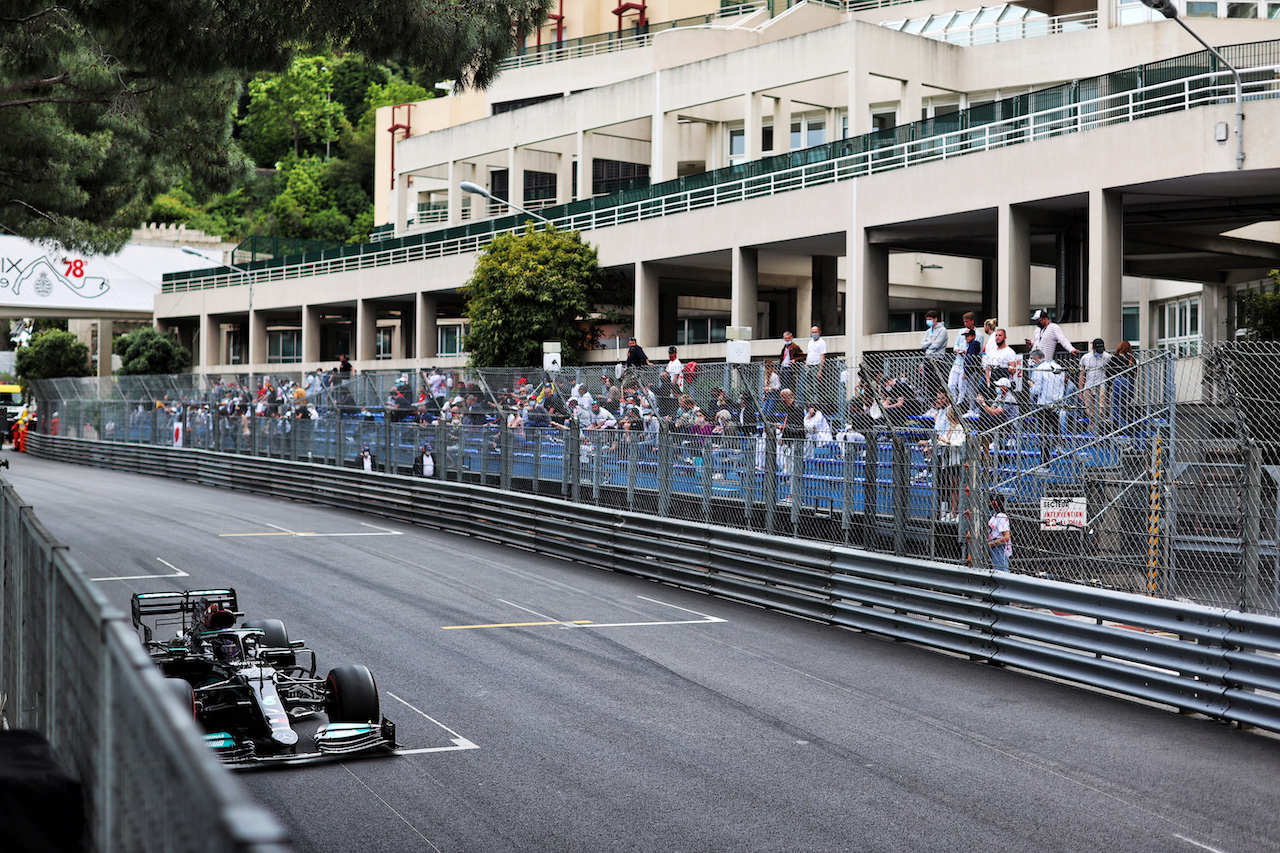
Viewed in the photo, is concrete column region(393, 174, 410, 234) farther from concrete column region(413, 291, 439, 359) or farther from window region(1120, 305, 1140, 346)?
window region(1120, 305, 1140, 346)

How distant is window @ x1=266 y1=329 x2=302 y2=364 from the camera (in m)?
64.5

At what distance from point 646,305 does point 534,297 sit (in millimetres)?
3327

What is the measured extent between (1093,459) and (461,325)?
48.5 m

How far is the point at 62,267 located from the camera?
59.4 m

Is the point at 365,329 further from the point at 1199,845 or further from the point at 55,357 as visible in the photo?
the point at 1199,845

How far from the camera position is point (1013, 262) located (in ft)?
85.6

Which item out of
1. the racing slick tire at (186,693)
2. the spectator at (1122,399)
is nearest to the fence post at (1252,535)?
the spectator at (1122,399)

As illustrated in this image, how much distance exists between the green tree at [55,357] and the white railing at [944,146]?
28563mm

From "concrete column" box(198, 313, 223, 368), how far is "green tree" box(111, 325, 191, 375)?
895 mm

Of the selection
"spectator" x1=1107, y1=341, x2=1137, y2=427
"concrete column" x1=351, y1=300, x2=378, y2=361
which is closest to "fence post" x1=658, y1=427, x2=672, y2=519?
"spectator" x1=1107, y1=341, x2=1137, y2=427

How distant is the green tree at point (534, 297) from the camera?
38.0 metres

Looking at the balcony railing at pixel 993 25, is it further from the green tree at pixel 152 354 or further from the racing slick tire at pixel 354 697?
the green tree at pixel 152 354

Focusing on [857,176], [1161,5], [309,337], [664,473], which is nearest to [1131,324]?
[857,176]

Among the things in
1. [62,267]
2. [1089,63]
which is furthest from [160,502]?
[62,267]
